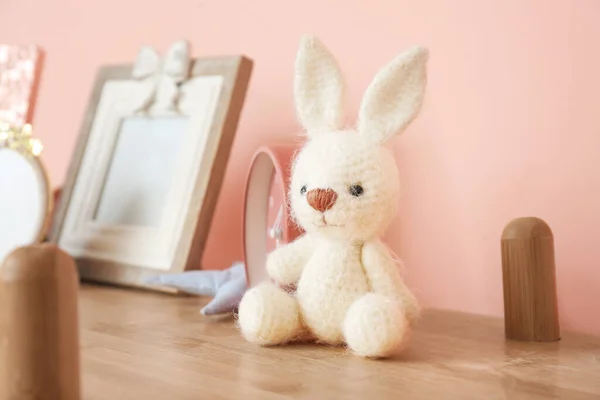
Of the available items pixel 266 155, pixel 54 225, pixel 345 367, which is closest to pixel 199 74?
pixel 266 155

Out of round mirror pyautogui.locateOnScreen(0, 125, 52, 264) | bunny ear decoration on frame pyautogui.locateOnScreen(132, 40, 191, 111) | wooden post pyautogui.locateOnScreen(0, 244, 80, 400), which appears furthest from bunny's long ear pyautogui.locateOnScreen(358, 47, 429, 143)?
round mirror pyautogui.locateOnScreen(0, 125, 52, 264)

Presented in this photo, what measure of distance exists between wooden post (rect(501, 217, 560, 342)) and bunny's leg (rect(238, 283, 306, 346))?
213 mm

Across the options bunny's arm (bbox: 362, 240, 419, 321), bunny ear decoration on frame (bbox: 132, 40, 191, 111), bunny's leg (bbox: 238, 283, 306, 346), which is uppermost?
bunny ear decoration on frame (bbox: 132, 40, 191, 111)

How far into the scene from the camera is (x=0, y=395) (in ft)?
1.37

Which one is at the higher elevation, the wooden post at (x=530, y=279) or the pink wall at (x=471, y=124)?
the pink wall at (x=471, y=124)

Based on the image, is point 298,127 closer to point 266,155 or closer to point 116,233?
point 266,155

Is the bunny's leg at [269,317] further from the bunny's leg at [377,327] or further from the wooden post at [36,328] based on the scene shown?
the wooden post at [36,328]

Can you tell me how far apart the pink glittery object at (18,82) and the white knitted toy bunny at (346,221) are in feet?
2.97

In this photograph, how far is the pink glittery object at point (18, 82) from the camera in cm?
137

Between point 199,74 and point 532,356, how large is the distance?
674mm

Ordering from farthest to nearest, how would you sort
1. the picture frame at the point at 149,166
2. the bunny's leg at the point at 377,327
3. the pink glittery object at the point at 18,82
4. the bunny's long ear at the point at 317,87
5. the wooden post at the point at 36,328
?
the pink glittery object at the point at 18,82
the picture frame at the point at 149,166
the bunny's long ear at the point at 317,87
the bunny's leg at the point at 377,327
the wooden post at the point at 36,328

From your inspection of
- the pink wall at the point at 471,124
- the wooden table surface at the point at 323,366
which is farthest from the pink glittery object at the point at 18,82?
the wooden table surface at the point at 323,366

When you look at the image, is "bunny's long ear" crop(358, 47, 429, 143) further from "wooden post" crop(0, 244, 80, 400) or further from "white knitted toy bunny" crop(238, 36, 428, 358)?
"wooden post" crop(0, 244, 80, 400)

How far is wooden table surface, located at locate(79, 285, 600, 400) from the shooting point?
49cm
